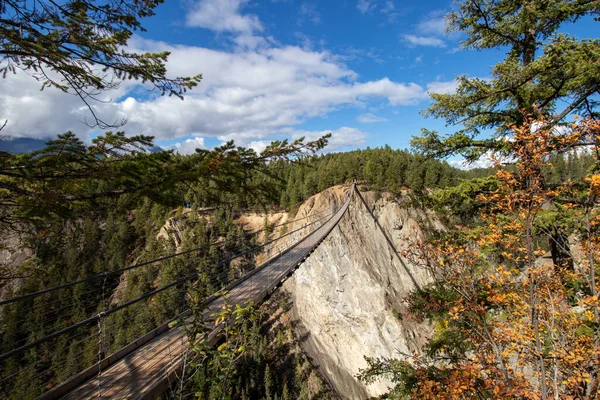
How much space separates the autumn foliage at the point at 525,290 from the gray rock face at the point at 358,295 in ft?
46.0

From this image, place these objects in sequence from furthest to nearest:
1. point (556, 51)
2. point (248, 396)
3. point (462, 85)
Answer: point (248, 396)
point (462, 85)
point (556, 51)

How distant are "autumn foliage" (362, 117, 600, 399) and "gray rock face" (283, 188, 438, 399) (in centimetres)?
1403

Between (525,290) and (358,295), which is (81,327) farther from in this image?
(358,295)

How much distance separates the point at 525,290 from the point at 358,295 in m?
17.3

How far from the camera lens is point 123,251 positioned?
40.7m

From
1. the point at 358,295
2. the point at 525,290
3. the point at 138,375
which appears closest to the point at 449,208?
the point at 525,290

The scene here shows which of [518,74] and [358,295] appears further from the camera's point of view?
[358,295]

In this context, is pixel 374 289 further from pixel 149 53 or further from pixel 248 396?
pixel 149 53

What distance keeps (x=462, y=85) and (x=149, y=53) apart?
14.3 ft

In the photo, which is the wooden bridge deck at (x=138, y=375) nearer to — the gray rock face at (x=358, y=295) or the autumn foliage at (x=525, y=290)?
the autumn foliage at (x=525, y=290)

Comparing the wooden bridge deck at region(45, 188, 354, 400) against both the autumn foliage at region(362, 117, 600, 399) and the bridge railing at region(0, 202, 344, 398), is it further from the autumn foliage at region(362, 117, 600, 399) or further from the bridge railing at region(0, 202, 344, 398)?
the autumn foliage at region(362, 117, 600, 399)

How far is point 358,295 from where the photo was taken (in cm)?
1944

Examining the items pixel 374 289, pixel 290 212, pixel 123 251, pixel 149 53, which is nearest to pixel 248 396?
pixel 374 289

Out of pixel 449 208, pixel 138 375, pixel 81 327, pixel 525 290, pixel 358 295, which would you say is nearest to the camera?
pixel 81 327
